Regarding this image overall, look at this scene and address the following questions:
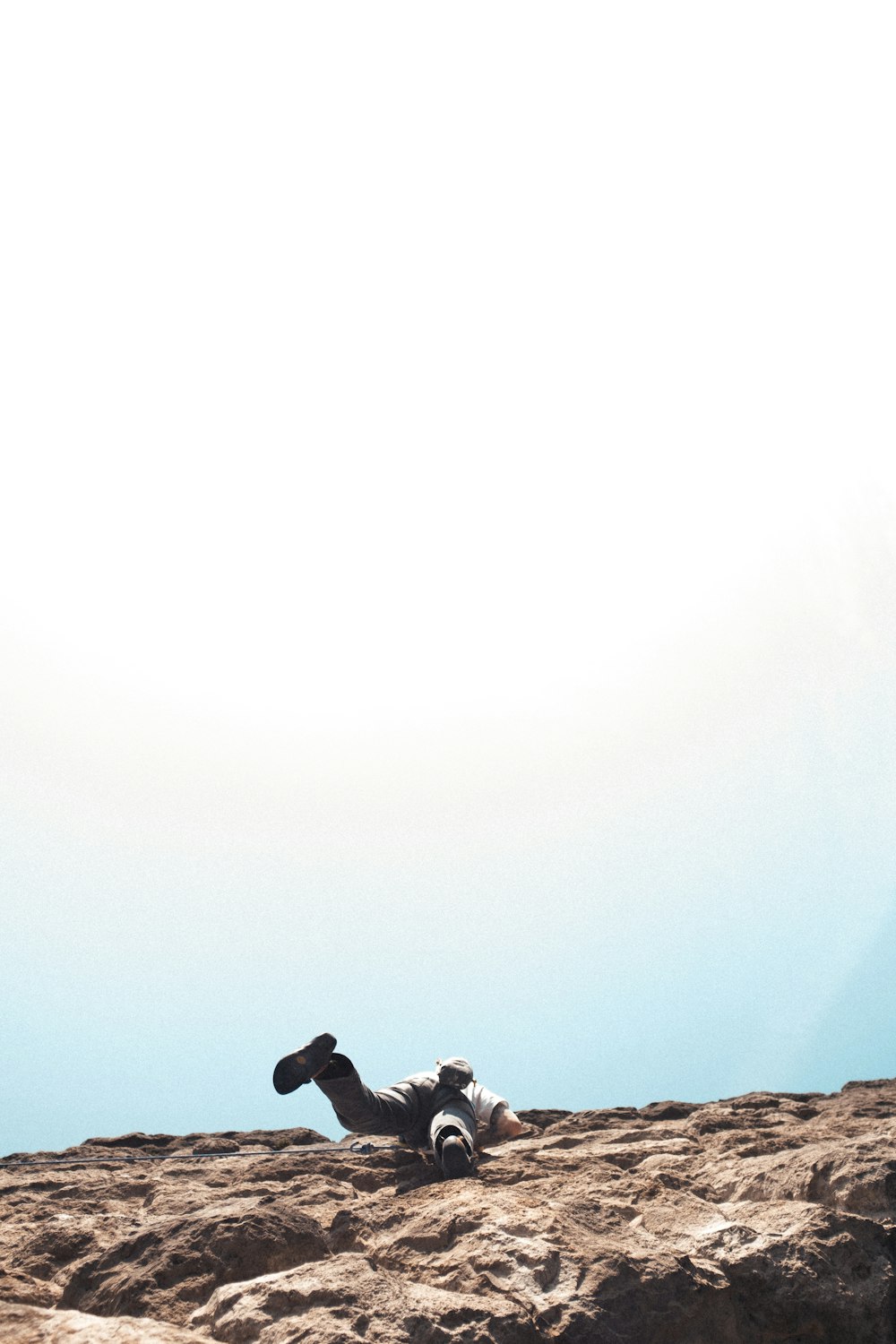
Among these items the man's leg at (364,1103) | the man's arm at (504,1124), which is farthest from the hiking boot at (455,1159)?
the man's arm at (504,1124)

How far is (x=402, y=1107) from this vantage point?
4.94m

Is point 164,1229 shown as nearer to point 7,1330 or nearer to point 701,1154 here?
point 7,1330

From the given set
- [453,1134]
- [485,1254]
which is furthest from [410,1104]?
[485,1254]

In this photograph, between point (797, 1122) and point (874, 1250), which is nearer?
point (874, 1250)

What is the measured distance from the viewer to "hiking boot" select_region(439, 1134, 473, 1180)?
4262 mm

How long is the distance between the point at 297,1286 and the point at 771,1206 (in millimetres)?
2018

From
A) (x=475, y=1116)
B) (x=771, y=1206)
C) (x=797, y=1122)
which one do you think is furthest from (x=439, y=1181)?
(x=797, y=1122)

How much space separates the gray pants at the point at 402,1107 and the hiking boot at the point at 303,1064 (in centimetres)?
13

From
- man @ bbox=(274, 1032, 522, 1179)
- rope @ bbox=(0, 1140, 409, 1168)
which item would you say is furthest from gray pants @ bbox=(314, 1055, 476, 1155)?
rope @ bbox=(0, 1140, 409, 1168)

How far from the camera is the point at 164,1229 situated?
3.37 meters

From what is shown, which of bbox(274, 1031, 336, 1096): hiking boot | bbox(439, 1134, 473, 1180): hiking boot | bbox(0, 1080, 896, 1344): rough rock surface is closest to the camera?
bbox(0, 1080, 896, 1344): rough rock surface

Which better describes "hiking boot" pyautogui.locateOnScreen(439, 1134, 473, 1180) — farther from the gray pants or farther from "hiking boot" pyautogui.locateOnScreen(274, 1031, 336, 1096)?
"hiking boot" pyautogui.locateOnScreen(274, 1031, 336, 1096)

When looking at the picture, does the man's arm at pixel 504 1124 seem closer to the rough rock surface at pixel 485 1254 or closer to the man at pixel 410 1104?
the man at pixel 410 1104

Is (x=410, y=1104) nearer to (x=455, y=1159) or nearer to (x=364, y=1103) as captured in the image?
(x=364, y=1103)
